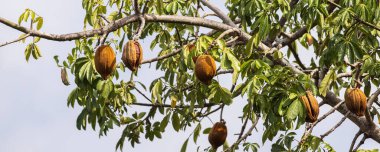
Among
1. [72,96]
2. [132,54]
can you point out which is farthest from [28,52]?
[132,54]

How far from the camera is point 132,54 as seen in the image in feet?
12.6

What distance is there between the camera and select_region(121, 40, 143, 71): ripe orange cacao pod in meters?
3.86

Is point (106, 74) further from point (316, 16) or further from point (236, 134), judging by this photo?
point (236, 134)

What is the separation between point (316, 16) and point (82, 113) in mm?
2075

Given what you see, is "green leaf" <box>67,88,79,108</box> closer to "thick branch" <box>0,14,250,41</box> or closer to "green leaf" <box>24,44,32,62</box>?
"green leaf" <box>24,44,32,62</box>

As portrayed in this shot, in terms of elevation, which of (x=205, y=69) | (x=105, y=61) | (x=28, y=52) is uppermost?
(x=105, y=61)

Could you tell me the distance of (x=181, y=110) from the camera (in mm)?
6359

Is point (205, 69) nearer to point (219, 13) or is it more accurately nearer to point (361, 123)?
point (361, 123)

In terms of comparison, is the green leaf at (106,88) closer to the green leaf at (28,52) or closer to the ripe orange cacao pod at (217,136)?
the green leaf at (28,52)

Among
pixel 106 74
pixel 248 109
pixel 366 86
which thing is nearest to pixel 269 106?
pixel 248 109

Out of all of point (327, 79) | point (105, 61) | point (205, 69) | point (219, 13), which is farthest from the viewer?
point (219, 13)

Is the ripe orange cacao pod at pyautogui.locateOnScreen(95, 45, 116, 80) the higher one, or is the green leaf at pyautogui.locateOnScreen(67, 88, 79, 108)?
the ripe orange cacao pod at pyautogui.locateOnScreen(95, 45, 116, 80)

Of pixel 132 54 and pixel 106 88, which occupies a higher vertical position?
pixel 132 54

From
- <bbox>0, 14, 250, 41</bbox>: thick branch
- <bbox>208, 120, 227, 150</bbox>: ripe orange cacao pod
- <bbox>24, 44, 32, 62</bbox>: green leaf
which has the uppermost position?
<bbox>0, 14, 250, 41</bbox>: thick branch
